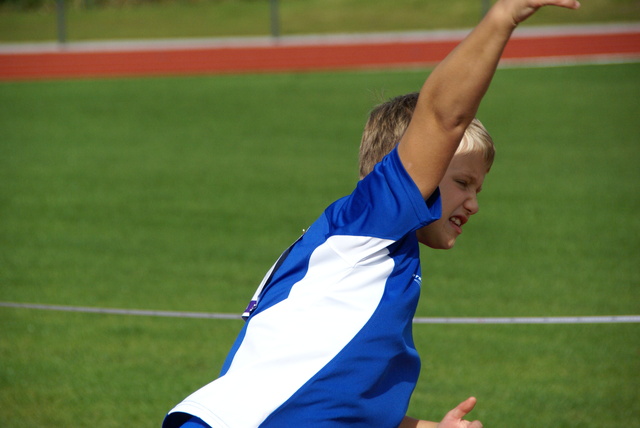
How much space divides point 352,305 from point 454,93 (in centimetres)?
51

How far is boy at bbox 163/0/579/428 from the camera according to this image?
1853 mm

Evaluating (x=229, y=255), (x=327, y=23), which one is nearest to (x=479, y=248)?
(x=229, y=255)

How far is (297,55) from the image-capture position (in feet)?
69.8

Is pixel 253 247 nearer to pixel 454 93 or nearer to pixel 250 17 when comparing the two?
pixel 454 93

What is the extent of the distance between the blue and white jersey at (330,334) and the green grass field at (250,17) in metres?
23.2

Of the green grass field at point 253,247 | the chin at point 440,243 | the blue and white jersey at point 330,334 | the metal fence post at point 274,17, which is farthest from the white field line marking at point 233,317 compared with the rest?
the metal fence post at point 274,17

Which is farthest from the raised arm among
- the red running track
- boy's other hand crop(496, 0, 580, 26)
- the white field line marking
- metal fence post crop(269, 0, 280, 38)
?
metal fence post crop(269, 0, 280, 38)

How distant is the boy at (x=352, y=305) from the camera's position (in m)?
1.85

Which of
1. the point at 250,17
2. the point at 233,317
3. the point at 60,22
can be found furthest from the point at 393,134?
the point at 250,17

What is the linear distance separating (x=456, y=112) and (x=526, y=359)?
3723 mm

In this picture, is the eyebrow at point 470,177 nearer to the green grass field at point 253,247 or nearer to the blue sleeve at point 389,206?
the blue sleeve at point 389,206

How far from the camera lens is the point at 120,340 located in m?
5.61

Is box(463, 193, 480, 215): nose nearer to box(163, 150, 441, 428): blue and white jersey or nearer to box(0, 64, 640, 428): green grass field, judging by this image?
box(163, 150, 441, 428): blue and white jersey

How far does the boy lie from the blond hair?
3 centimetres
